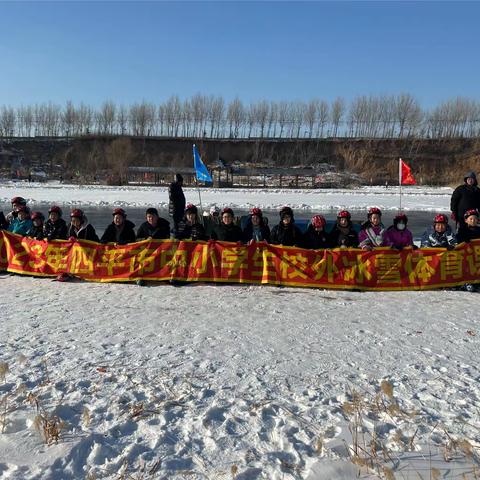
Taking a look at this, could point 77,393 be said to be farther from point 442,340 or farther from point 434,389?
→ point 442,340

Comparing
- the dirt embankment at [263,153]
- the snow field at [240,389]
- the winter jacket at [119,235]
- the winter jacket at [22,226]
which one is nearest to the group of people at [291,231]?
the winter jacket at [119,235]

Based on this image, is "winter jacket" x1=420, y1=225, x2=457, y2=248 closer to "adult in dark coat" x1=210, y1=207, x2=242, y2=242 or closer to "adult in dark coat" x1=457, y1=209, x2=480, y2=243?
"adult in dark coat" x1=457, y1=209, x2=480, y2=243

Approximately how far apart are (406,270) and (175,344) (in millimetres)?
4633

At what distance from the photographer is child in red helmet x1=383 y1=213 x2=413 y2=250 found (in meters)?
8.13

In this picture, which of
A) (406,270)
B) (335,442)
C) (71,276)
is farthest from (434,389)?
(71,276)

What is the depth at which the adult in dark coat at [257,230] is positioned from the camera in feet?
27.6

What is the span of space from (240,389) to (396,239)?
5302mm

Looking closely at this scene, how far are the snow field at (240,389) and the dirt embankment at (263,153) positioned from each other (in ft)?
232

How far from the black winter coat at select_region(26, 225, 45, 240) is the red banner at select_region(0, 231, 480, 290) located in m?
0.30

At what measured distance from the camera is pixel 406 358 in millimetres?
4711

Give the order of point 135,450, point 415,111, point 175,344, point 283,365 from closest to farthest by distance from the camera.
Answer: point 135,450 < point 283,365 < point 175,344 < point 415,111

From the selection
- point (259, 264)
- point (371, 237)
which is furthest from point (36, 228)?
point (371, 237)

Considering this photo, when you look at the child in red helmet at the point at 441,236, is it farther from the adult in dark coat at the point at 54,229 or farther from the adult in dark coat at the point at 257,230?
the adult in dark coat at the point at 54,229

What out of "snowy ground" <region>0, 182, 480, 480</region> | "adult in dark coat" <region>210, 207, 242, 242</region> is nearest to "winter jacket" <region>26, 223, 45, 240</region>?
"snowy ground" <region>0, 182, 480, 480</region>
